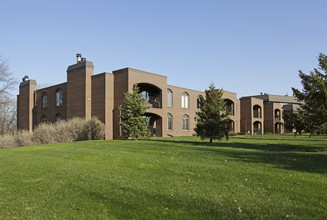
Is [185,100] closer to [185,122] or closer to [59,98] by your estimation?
[185,122]

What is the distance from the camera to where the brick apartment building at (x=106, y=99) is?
29188 millimetres

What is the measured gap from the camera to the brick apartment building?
95.8 feet

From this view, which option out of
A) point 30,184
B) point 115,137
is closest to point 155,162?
point 30,184

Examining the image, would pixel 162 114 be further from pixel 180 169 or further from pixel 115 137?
pixel 180 169

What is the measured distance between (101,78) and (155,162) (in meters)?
21.5

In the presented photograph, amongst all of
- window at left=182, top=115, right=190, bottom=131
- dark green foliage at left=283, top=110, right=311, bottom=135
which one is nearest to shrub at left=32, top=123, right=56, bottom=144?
dark green foliage at left=283, top=110, right=311, bottom=135

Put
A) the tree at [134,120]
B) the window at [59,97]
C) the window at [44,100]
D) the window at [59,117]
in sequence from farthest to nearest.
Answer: the window at [44,100] → the window at [59,97] → the window at [59,117] → the tree at [134,120]

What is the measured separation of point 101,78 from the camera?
29.6m

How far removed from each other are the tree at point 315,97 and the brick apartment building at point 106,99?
9.44m

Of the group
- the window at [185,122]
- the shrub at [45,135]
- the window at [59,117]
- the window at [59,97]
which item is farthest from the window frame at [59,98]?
the window at [185,122]

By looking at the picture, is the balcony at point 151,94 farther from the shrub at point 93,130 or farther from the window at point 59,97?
the window at point 59,97

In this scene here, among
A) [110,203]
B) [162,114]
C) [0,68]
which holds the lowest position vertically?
[110,203]

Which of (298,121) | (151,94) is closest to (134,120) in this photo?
(298,121)

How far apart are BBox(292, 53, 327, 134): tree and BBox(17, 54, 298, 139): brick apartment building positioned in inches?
372
